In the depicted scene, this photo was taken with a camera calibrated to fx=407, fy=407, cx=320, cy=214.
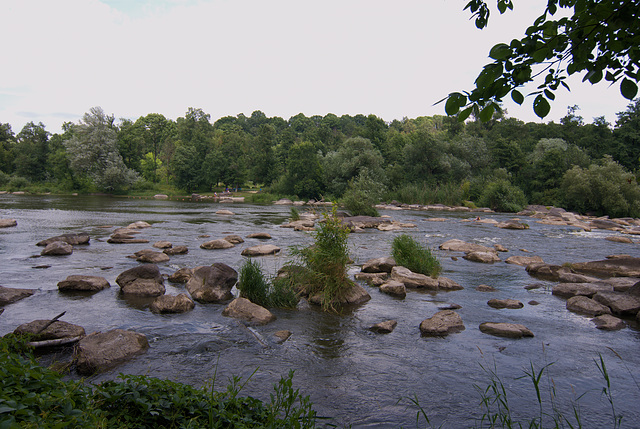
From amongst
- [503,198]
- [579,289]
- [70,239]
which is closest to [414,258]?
[579,289]

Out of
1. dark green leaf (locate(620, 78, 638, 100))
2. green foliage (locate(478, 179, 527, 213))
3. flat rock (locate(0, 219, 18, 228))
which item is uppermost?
dark green leaf (locate(620, 78, 638, 100))

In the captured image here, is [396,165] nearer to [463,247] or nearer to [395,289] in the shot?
[463,247]

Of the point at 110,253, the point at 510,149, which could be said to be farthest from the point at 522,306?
the point at 510,149

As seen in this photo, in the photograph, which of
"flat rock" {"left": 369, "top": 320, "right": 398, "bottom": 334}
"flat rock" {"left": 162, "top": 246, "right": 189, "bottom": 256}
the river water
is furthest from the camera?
"flat rock" {"left": 162, "top": 246, "right": 189, "bottom": 256}

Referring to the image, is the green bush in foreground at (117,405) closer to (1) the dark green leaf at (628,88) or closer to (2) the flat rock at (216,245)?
(1) the dark green leaf at (628,88)

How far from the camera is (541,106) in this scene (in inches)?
127

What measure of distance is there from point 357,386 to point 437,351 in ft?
6.29

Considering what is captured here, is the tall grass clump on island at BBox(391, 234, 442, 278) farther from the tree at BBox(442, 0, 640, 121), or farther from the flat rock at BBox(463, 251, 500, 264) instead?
the tree at BBox(442, 0, 640, 121)

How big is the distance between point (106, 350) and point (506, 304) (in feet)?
27.6

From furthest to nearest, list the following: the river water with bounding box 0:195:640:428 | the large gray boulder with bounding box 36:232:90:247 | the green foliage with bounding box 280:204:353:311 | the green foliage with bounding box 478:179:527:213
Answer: the green foliage with bounding box 478:179:527:213 → the large gray boulder with bounding box 36:232:90:247 → the green foliage with bounding box 280:204:353:311 → the river water with bounding box 0:195:640:428

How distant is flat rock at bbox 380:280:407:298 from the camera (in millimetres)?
10391

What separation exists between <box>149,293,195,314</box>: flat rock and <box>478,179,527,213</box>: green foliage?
1742 inches

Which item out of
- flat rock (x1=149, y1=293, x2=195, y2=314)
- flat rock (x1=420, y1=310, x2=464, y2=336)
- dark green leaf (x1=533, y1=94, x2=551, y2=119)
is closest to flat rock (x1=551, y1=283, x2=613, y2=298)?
flat rock (x1=420, y1=310, x2=464, y2=336)

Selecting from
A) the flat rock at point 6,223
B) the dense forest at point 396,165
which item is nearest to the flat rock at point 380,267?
the flat rock at point 6,223
